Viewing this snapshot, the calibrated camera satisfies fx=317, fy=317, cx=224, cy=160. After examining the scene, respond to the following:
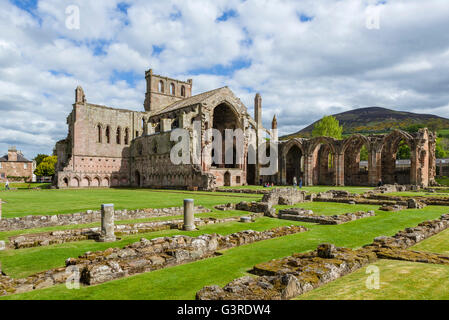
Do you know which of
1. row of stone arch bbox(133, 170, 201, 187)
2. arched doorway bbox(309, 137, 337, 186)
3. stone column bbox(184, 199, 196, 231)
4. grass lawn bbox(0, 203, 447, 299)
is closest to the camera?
grass lawn bbox(0, 203, 447, 299)

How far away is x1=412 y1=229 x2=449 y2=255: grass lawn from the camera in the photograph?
28.2 ft

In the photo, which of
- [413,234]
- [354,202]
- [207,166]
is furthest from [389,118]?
[413,234]

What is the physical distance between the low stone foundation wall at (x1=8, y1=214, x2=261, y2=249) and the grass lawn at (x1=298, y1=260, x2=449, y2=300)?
26.1 ft

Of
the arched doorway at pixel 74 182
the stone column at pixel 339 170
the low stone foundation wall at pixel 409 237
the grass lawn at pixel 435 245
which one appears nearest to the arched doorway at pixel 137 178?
the arched doorway at pixel 74 182

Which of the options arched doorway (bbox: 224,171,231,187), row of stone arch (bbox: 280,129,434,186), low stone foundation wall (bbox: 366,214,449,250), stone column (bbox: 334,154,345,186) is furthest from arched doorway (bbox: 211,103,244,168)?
low stone foundation wall (bbox: 366,214,449,250)

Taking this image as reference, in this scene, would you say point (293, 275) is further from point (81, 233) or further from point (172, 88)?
point (172, 88)

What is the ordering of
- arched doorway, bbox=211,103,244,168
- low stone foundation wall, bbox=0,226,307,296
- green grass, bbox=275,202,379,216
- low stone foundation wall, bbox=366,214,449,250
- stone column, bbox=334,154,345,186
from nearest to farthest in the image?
1. low stone foundation wall, bbox=0,226,307,296
2. low stone foundation wall, bbox=366,214,449,250
3. green grass, bbox=275,202,379,216
4. stone column, bbox=334,154,345,186
5. arched doorway, bbox=211,103,244,168

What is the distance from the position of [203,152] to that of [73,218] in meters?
27.6

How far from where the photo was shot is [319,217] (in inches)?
558

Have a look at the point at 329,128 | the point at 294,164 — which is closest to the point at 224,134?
the point at 294,164

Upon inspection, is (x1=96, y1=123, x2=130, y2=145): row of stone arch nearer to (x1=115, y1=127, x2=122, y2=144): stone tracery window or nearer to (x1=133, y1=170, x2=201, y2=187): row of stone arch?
(x1=115, y1=127, x2=122, y2=144): stone tracery window

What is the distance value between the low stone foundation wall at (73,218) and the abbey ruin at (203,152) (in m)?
21.1

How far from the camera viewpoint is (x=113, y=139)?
50.9m
